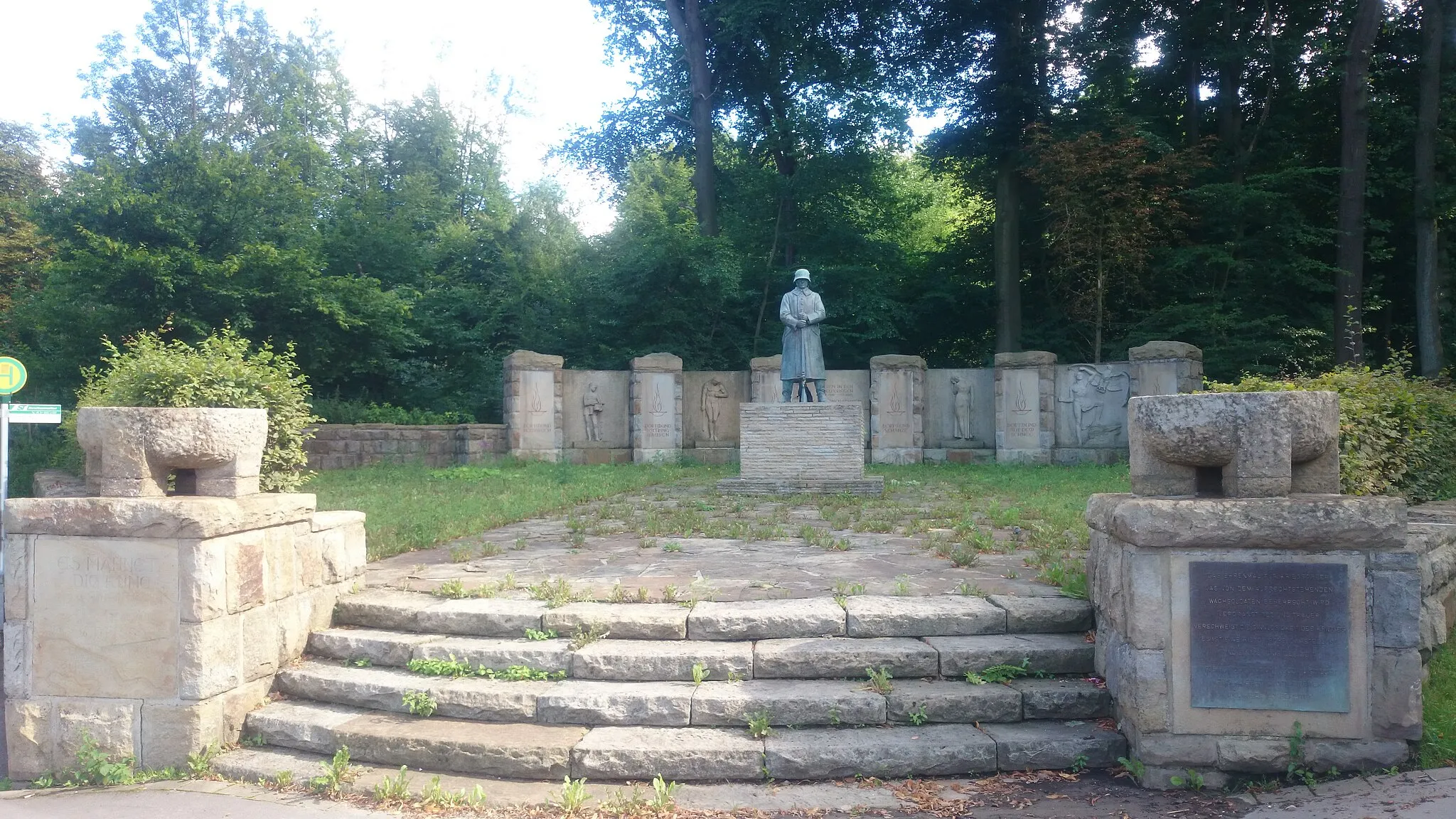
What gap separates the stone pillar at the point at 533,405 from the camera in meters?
17.2

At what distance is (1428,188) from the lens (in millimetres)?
17219

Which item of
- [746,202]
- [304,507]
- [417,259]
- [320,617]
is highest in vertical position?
[746,202]

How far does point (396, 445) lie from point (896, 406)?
975cm

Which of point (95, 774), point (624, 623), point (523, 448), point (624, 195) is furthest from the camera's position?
point (624, 195)

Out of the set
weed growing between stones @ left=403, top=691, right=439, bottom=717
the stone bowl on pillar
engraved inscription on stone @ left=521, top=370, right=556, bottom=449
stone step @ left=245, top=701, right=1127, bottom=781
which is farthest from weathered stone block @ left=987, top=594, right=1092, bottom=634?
engraved inscription on stone @ left=521, top=370, right=556, bottom=449

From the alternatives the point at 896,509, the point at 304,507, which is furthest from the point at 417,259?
the point at 304,507

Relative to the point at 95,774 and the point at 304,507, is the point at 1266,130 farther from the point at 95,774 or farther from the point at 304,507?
the point at 95,774

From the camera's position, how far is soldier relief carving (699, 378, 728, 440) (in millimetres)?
18625

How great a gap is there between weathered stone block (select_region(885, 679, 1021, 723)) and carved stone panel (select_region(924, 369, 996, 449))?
13.9 metres

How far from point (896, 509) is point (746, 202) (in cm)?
1574

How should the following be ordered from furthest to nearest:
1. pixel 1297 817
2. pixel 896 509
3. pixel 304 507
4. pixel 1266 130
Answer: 1. pixel 1266 130
2. pixel 896 509
3. pixel 304 507
4. pixel 1297 817

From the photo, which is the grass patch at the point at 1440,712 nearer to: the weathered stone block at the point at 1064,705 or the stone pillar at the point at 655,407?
the weathered stone block at the point at 1064,705

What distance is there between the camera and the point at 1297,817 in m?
3.74

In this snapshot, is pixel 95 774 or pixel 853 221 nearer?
pixel 95 774
